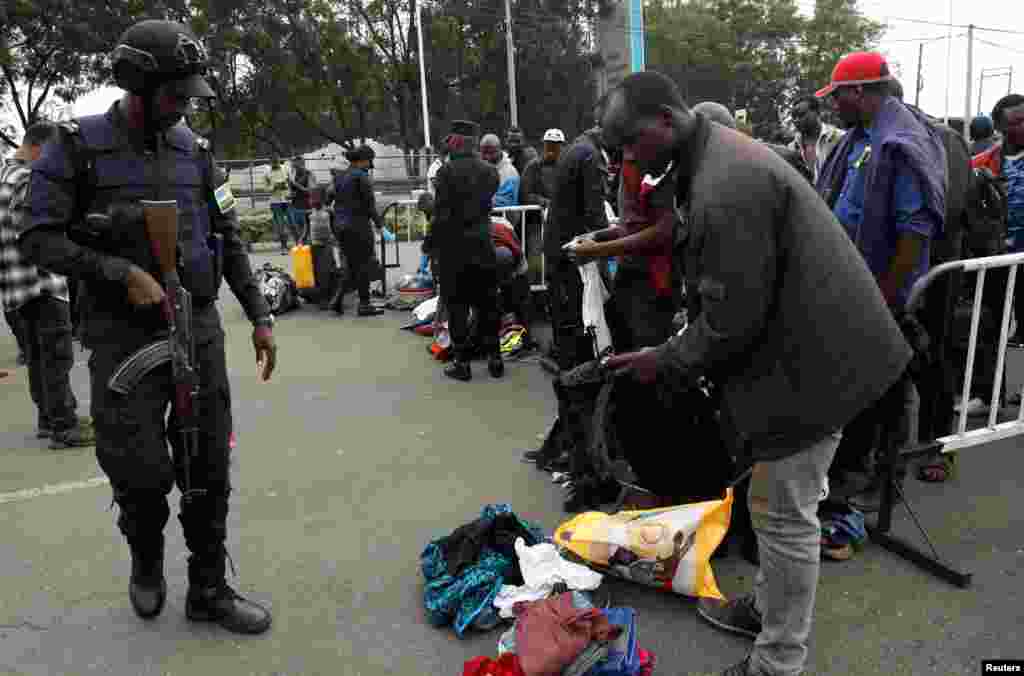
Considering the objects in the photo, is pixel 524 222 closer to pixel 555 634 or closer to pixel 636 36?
pixel 636 36

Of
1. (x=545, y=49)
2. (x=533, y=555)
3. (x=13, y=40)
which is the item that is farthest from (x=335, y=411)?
(x=545, y=49)

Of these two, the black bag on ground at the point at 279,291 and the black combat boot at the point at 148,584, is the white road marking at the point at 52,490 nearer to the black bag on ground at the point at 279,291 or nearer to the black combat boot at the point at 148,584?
the black combat boot at the point at 148,584

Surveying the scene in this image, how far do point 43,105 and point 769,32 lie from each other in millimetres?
35354

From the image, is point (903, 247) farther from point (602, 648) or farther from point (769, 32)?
point (769, 32)

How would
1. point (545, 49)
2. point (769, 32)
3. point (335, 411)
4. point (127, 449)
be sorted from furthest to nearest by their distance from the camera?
point (769, 32) → point (545, 49) → point (335, 411) → point (127, 449)

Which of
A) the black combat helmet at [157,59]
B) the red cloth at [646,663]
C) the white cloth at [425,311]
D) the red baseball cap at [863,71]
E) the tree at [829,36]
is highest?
the tree at [829,36]

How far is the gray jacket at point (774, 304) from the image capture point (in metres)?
2.22

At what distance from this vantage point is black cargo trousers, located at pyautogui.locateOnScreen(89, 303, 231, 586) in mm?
2889

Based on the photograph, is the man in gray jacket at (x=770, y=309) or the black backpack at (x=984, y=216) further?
the black backpack at (x=984, y=216)

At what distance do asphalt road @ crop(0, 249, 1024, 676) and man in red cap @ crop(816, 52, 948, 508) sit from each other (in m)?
0.81

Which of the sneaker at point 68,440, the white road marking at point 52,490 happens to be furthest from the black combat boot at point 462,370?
the white road marking at point 52,490

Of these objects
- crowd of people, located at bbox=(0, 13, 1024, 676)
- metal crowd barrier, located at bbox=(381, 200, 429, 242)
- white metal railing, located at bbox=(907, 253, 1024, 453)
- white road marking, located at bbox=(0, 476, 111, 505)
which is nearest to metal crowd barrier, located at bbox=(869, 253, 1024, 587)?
white metal railing, located at bbox=(907, 253, 1024, 453)

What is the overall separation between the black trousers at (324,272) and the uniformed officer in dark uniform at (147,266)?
7.16 metres

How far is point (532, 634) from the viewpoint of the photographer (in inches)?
107
